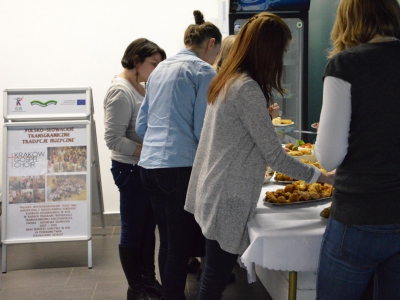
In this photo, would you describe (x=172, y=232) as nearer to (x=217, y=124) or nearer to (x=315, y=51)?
(x=217, y=124)

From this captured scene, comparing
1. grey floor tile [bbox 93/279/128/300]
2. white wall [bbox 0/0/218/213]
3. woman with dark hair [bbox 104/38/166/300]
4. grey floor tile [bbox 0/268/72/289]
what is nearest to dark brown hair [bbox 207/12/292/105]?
woman with dark hair [bbox 104/38/166/300]

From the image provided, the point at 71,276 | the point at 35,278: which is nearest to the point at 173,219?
the point at 71,276

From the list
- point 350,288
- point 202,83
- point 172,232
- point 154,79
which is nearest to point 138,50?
point 154,79

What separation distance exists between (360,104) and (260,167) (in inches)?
19.7

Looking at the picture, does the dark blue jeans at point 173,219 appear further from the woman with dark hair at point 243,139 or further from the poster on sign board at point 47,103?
the poster on sign board at point 47,103

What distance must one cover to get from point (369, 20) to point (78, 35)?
3.56 meters

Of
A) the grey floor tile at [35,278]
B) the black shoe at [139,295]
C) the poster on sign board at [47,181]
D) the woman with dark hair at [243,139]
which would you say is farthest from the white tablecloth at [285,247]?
the poster on sign board at [47,181]

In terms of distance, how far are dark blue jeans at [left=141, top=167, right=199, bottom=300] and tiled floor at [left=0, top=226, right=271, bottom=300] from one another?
73 cm

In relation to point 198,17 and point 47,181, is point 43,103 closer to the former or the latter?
point 47,181

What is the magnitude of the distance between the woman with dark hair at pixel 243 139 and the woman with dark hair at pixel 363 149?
0.29m

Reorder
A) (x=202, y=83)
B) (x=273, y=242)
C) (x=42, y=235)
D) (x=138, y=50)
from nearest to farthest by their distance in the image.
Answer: (x=273, y=242)
(x=202, y=83)
(x=138, y=50)
(x=42, y=235)

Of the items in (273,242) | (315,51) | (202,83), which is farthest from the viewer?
(315,51)

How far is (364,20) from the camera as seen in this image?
1511 mm

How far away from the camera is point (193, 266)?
3479 millimetres
